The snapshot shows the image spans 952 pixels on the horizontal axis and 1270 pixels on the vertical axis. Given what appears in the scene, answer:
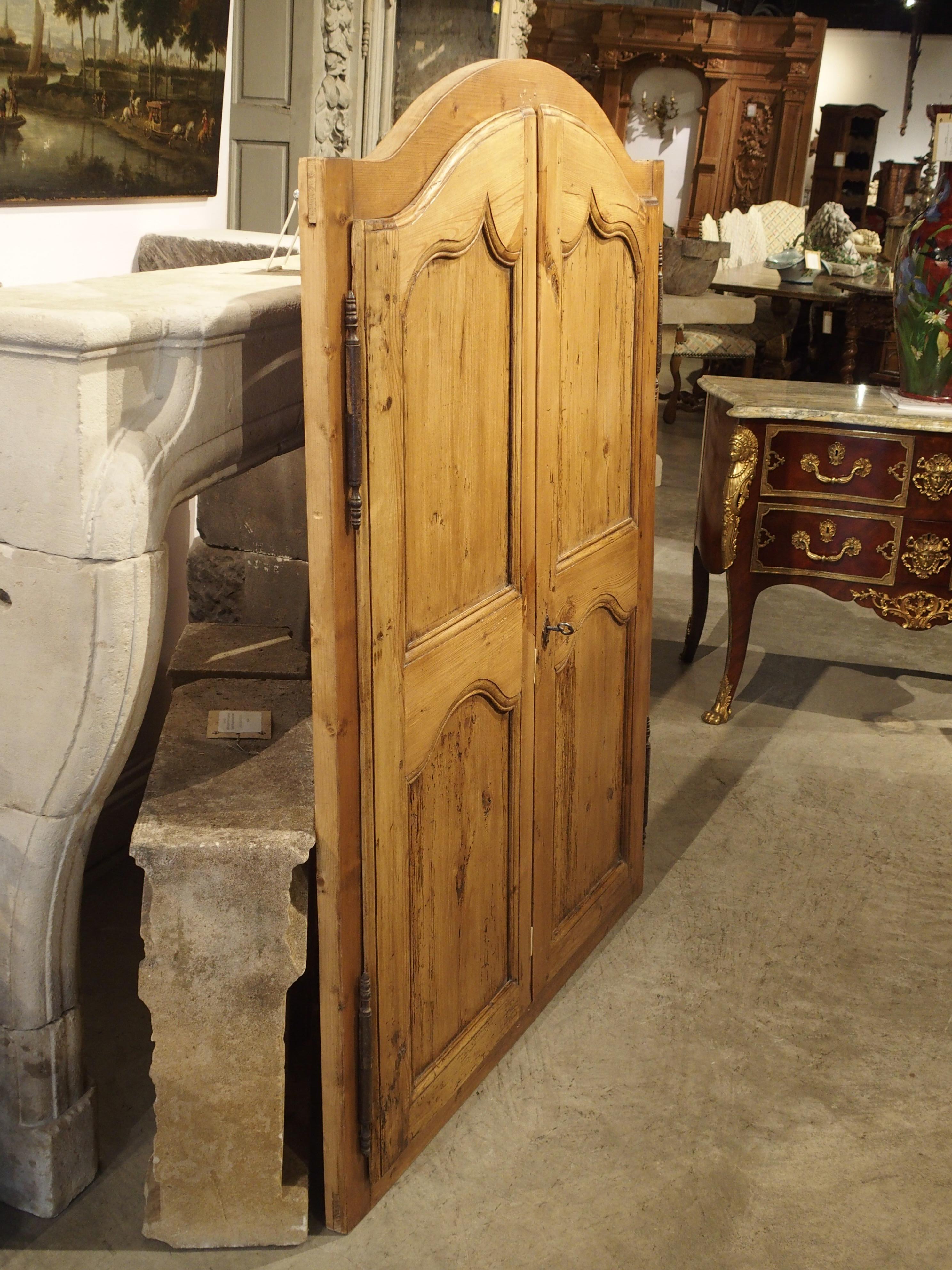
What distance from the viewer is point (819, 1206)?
7.83 ft

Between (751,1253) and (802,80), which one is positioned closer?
(751,1253)

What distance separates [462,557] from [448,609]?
10 centimetres

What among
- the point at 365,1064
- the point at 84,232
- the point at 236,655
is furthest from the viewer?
the point at 84,232

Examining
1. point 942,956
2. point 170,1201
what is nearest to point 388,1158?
point 170,1201

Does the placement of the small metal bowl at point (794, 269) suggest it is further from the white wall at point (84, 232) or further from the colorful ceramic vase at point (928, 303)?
the white wall at point (84, 232)

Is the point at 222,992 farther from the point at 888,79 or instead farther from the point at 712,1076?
the point at 888,79

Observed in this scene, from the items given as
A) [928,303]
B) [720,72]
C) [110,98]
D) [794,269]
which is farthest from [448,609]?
[720,72]

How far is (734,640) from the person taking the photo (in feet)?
14.7

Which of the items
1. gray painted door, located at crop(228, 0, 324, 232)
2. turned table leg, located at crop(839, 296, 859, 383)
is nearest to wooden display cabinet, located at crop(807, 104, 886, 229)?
turned table leg, located at crop(839, 296, 859, 383)

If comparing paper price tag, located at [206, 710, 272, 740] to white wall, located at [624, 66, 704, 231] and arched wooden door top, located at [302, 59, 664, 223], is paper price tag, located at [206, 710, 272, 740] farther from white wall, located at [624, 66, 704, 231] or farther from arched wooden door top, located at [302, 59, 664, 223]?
white wall, located at [624, 66, 704, 231]

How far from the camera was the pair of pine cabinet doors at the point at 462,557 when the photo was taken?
1.92 metres

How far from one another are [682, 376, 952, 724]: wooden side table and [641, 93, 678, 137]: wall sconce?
42.6ft

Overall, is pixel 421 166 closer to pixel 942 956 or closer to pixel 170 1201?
pixel 170 1201

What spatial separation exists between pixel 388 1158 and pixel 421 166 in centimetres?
176
